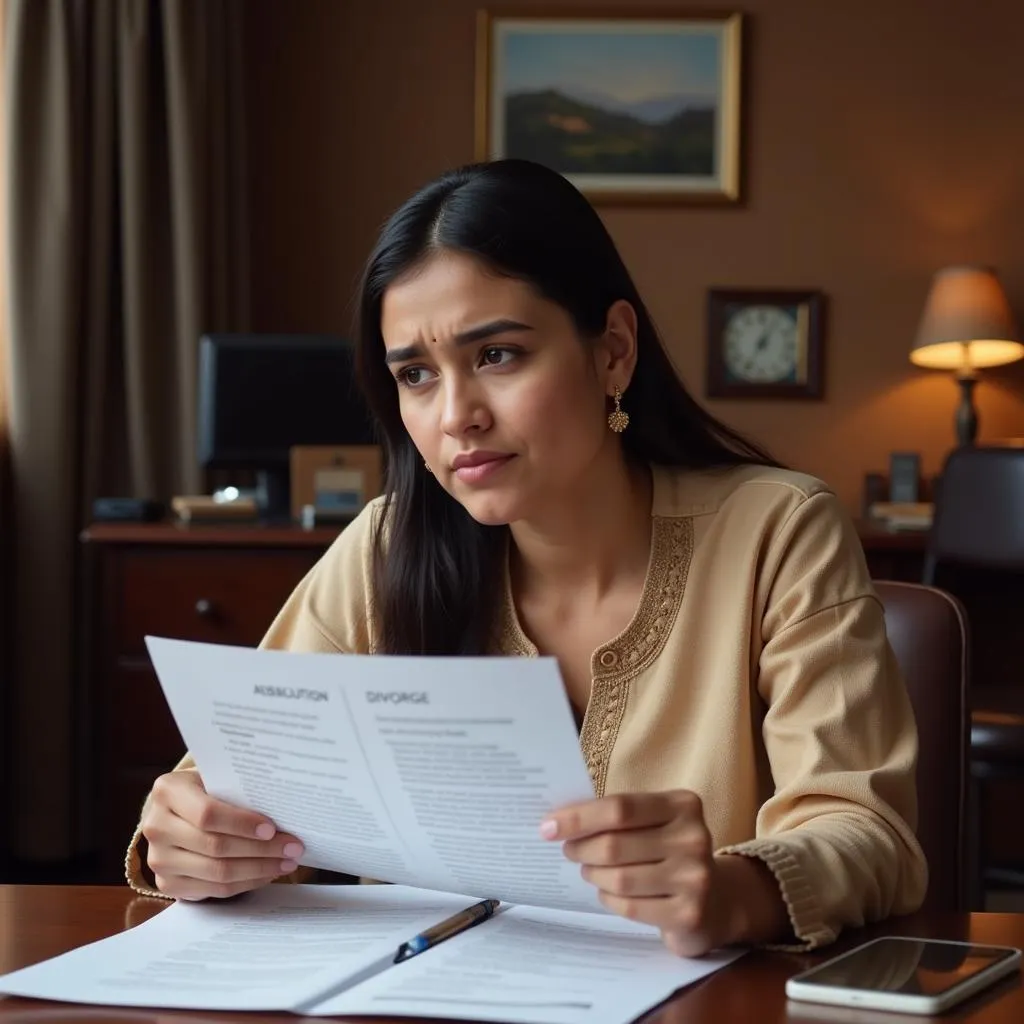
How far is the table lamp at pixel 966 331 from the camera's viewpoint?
155 inches

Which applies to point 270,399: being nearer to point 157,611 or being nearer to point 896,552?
point 157,611

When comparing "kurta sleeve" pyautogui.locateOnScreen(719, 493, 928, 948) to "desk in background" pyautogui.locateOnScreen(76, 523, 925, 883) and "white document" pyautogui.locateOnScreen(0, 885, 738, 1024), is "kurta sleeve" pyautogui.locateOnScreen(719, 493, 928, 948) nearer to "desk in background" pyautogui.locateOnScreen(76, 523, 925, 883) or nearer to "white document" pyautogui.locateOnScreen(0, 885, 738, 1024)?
"white document" pyautogui.locateOnScreen(0, 885, 738, 1024)

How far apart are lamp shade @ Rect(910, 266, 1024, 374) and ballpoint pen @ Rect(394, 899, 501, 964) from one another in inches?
124

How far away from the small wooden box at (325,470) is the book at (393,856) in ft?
7.48

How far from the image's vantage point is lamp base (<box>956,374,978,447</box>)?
159 inches

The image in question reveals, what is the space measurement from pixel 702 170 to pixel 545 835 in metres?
3.53

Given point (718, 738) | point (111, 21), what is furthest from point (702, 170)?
point (718, 738)

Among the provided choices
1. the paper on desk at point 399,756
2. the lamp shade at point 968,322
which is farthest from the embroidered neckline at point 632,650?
the lamp shade at point 968,322

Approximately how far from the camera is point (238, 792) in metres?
1.10

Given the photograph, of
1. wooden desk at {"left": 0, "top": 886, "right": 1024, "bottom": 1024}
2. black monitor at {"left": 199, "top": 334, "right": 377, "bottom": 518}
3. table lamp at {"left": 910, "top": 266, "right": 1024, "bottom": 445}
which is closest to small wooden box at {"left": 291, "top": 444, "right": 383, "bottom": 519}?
black monitor at {"left": 199, "top": 334, "right": 377, "bottom": 518}

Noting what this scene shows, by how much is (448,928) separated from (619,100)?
3534 mm

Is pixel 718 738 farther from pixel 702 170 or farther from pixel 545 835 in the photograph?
pixel 702 170

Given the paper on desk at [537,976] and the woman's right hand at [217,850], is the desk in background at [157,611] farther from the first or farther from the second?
the paper on desk at [537,976]

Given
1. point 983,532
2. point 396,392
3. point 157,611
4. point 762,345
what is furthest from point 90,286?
point 396,392
